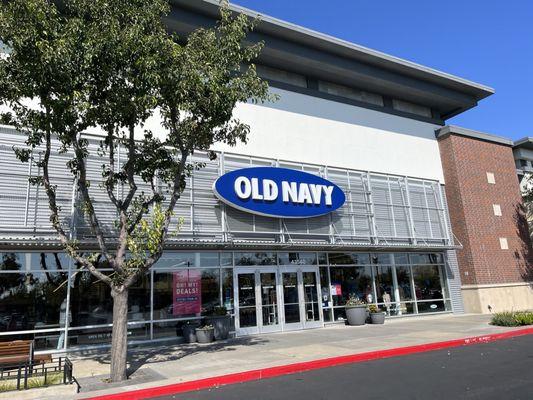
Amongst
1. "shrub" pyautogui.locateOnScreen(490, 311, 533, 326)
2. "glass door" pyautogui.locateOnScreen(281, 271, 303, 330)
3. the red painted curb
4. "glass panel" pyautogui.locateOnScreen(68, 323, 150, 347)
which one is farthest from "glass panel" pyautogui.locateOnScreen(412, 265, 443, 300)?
"glass panel" pyautogui.locateOnScreen(68, 323, 150, 347)

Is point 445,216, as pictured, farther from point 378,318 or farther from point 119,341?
point 119,341

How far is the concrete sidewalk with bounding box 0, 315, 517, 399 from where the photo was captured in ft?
30.9

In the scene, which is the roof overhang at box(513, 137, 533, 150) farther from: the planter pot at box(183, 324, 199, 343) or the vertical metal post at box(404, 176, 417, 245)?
the planter pot at box(183, 324, 199, 343)

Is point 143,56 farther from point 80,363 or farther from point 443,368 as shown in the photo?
point 443,368

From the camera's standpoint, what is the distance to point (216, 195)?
16984 millimetres

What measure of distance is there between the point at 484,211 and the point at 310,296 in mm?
11052

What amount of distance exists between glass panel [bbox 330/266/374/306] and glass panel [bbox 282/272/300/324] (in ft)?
6.31

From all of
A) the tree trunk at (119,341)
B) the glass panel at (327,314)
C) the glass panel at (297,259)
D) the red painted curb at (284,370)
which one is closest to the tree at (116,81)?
the tree trunk at (119,341)

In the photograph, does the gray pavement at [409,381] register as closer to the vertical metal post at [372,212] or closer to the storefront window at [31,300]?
the storefront window at [31,300]

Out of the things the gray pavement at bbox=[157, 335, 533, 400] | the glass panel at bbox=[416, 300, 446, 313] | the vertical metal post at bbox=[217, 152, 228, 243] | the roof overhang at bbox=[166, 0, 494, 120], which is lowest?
the gray pavement at bbox=[157, 335, 533, 400]

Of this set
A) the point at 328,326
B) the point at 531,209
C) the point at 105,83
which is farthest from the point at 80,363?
the point at 531,209

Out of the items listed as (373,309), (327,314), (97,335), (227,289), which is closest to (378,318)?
(373,309)

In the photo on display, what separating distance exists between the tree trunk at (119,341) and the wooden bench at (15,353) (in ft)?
5.99

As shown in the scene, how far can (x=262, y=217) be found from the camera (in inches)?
715
